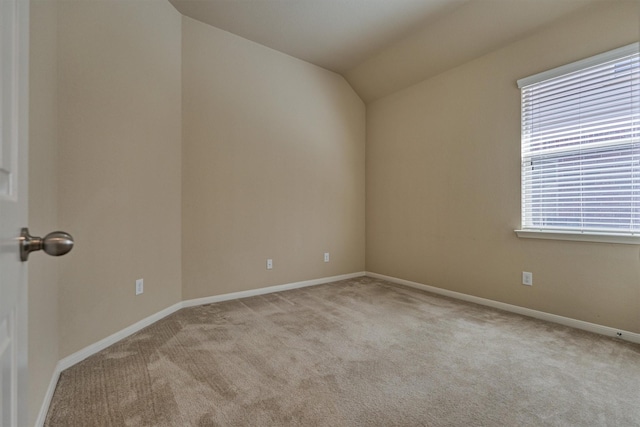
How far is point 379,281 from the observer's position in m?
4.17

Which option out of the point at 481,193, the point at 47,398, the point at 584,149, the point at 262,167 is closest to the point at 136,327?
the point at 47,398

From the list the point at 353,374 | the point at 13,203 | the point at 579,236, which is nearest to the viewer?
the point at 13,203

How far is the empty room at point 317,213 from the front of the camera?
4.91 feet

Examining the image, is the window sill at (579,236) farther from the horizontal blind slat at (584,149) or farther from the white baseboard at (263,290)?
the white baseboard at (263,290)

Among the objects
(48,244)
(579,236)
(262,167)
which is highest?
(262,167)

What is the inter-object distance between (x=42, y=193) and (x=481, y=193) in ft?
11.4

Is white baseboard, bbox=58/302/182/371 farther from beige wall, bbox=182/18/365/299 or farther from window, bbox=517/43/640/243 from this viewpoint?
window, bbox=517/43/640/243

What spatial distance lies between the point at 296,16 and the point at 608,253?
337 centimetres

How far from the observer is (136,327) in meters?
2.41

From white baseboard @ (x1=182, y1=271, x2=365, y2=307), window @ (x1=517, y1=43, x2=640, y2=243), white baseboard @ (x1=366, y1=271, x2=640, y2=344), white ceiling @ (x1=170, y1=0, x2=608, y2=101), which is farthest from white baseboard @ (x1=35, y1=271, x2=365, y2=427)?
white ceiling @ (x1=170, y1=0, x2=608, y2=101)

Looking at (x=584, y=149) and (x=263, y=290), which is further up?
(x=584, y=149)

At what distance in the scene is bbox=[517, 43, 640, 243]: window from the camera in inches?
90.9

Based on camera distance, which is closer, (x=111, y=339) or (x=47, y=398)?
(x=47, y=398)

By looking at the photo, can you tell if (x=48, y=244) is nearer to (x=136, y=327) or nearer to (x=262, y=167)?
(x=136, y=327)
